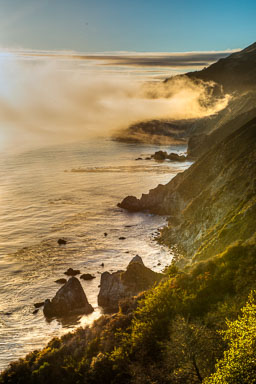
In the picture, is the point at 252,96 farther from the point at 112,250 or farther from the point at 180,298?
the point at 180,298

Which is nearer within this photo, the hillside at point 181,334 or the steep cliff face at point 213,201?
the hillside at point 181,334

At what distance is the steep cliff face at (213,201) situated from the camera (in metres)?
59.3

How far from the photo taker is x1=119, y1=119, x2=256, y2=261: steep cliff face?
5928 cm

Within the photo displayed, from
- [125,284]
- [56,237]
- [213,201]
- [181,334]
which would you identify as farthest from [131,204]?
[181,334]

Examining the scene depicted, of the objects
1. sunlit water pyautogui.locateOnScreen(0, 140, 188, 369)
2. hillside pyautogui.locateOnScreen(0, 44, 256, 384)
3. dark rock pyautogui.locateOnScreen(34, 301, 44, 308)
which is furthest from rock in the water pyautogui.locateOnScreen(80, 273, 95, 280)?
hillside pyautogui.locateOnScreen(0, 44, 256, 384)

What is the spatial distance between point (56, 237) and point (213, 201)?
3751 centimetres

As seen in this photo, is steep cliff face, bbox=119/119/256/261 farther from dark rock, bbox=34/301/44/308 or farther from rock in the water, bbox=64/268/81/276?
dark rock, bbox=34/301/44/308

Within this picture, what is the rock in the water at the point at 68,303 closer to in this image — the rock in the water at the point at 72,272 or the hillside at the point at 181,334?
the rock in the water at the point at 72,272

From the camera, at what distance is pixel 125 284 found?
5825cm

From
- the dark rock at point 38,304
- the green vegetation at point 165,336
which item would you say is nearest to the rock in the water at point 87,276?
the dark rock at point 38,304

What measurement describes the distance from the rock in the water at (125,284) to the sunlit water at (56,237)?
90.0 inches

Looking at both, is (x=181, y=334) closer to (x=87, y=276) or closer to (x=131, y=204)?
(x=87, y=276)

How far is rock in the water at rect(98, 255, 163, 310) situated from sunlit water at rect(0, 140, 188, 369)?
2.29 metres

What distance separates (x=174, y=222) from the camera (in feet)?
300
